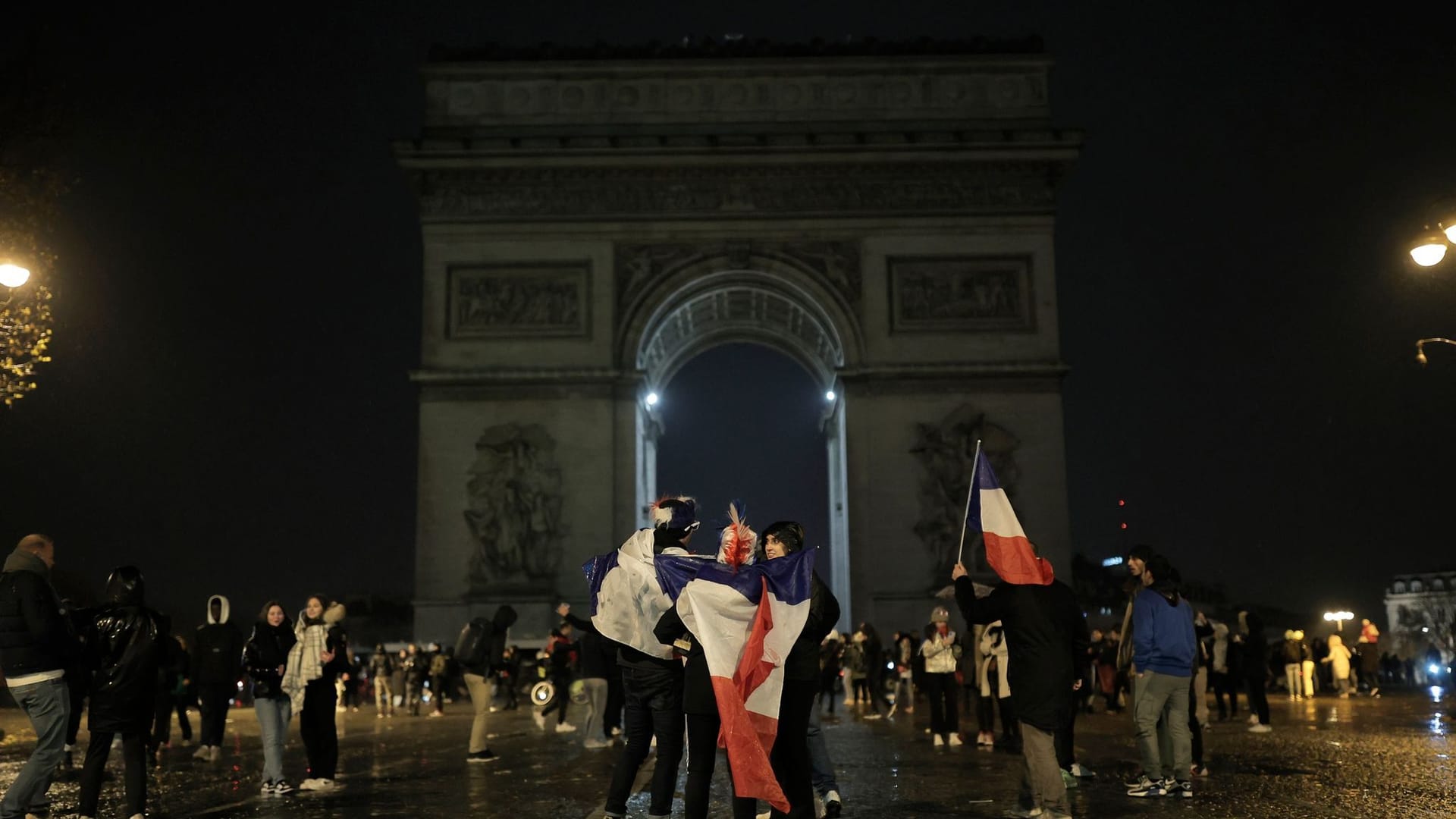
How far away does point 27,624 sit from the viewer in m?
8.53

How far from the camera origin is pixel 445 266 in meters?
30.8

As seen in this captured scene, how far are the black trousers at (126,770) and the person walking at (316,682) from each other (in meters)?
2.05

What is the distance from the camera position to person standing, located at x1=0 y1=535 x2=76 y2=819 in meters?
8.48

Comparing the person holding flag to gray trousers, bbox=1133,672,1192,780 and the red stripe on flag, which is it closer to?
gray trousers, bbox=1133,672,1192,780

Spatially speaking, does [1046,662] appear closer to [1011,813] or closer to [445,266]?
[1011,813]

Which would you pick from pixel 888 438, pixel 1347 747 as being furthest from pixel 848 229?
pixel 1347 747

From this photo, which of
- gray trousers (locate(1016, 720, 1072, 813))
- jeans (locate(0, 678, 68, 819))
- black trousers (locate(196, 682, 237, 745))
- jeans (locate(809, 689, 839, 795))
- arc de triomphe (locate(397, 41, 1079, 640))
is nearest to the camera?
jeans (locate(0, 678, 68, 819))

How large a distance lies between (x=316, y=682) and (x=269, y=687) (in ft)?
1.22

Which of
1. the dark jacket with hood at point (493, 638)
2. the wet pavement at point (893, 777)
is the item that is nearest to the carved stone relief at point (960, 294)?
the wet pavement at point (893, 777)

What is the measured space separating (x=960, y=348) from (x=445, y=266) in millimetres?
11761

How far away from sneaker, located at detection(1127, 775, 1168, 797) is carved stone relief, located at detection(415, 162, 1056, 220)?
22136 millimetres

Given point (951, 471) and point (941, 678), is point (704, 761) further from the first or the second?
point (951, 471)

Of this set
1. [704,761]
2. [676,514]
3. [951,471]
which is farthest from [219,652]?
[951,471]

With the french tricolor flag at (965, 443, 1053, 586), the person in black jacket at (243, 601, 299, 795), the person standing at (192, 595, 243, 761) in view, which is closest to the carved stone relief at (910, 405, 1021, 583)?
the person standing at (192, 595, 243, 761)
